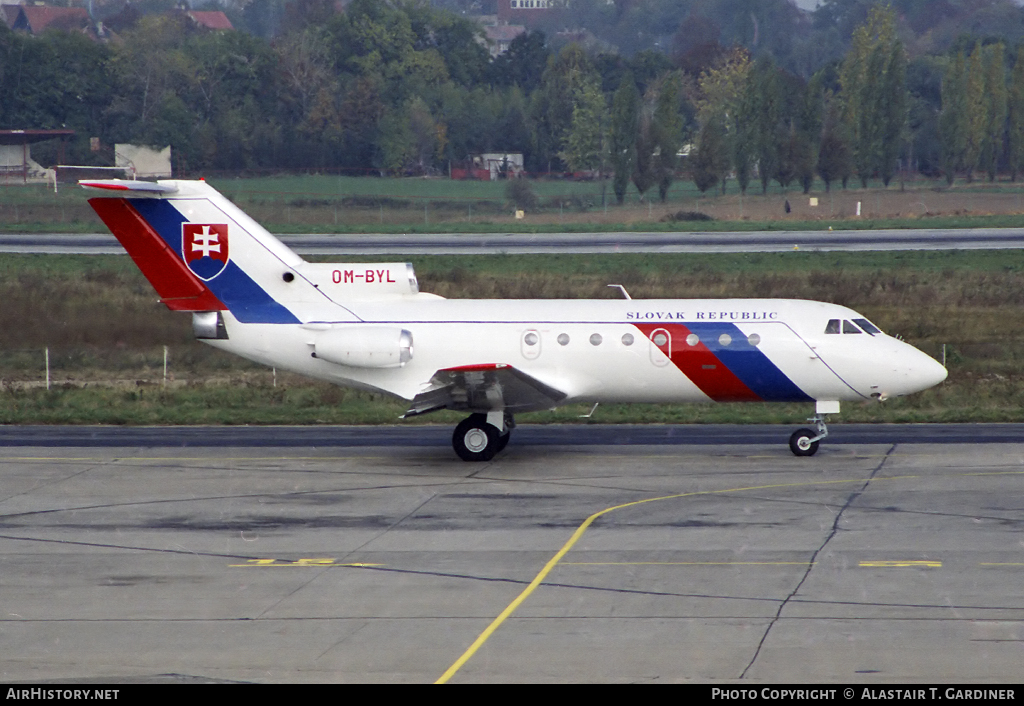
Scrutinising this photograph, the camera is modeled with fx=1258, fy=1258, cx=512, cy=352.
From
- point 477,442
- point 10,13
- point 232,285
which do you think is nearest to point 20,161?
point 232,285

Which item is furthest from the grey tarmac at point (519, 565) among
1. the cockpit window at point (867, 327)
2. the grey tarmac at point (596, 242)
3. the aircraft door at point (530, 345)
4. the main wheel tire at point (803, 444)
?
the grey tarmac at point (596, 242)

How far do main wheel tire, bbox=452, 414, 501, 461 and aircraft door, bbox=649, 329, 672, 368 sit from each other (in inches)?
131

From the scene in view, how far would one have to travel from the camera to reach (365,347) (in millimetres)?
23578

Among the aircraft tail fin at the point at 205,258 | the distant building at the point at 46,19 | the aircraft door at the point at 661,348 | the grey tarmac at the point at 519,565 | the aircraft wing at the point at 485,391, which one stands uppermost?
the distant building at the point at 46,19

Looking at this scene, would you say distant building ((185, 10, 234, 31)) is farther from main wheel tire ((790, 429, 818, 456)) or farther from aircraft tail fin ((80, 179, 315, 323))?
main wheel tire ((790, 429, 818, 456))

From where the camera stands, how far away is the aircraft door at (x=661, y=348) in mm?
23812

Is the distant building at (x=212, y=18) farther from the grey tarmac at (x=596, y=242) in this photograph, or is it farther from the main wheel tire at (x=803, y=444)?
the main wheel tire at (x=803, y=444)

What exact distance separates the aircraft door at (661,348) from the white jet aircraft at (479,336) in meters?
0.02

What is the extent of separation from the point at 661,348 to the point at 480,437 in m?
3.83

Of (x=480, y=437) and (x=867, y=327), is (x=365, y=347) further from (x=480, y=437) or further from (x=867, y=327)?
(x=867, y=327)

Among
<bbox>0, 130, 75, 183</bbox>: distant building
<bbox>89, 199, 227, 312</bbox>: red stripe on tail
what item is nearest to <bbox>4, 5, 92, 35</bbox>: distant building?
<bbox>0, 130, 75, 183</bbox>: distant building

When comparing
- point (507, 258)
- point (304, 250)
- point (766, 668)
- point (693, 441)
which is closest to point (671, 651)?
point (766, 668)

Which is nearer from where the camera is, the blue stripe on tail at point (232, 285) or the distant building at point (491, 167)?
the blue stripe on tail at point (232, 285)

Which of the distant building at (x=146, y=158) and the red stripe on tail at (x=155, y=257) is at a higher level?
the distant building at (x=146, y=158)
